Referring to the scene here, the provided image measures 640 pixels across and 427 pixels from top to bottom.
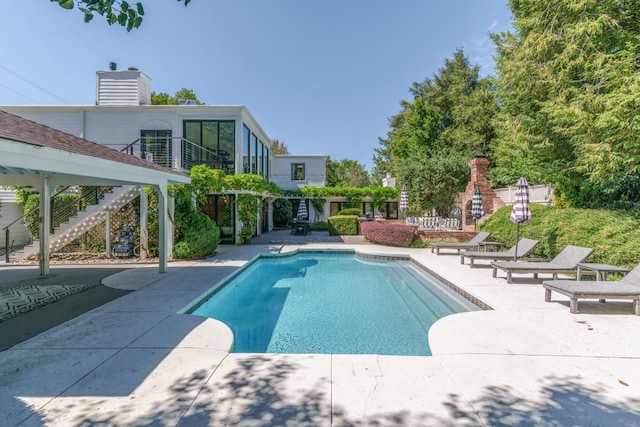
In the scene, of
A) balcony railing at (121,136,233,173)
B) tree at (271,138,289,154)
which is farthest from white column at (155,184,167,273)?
tree at (271,138,289,154)

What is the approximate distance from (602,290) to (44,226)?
526 inches

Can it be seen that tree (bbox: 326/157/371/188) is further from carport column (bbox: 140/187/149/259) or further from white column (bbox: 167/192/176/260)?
carport column (bbox: 140/187/149/259)

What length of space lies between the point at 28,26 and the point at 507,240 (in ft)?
46.1

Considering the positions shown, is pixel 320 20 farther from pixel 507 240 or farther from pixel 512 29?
pixel 507 240

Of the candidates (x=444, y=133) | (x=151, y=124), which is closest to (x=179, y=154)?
(x=151, y=124)

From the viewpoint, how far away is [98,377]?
10.9ft

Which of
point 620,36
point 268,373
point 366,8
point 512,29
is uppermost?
point 366,8

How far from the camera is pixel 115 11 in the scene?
291 centimetres

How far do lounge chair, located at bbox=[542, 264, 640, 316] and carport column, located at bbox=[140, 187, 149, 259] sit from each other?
11.8m

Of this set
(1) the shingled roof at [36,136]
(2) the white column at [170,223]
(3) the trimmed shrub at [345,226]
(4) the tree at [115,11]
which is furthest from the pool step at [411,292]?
(3) the trimmed shrub at [345,226]

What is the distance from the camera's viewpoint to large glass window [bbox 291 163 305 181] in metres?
25.6

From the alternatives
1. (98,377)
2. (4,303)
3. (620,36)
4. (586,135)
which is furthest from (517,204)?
(4,303)

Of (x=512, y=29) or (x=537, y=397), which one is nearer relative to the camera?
(x=537, y=397)

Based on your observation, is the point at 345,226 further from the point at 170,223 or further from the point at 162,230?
the point at 162,230
